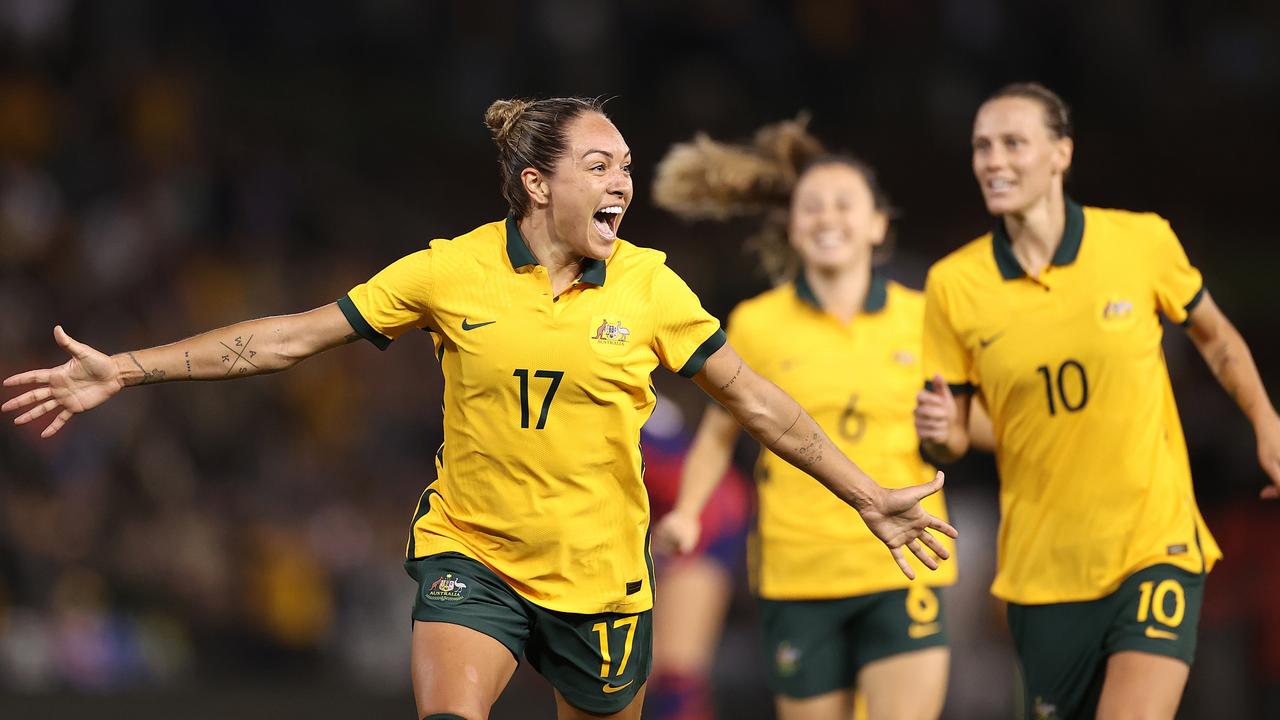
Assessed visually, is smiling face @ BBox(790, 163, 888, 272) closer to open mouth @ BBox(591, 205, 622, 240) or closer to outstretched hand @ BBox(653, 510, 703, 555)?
outstretched hand @ BBox(653, 510, 703, 555)

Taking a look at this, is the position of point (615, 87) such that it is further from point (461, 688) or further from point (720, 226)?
point (461, 688)

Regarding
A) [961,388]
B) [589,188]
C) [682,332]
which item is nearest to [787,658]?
[961,388]

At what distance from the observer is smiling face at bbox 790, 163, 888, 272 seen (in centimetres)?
600

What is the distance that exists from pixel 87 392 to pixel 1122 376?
2.82m

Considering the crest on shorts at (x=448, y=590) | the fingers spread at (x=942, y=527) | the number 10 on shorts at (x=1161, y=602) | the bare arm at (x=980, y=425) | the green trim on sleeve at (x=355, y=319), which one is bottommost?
the number 10 on shorts at (x=1161, y=602)

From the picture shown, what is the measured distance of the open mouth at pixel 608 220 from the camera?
4426 mm

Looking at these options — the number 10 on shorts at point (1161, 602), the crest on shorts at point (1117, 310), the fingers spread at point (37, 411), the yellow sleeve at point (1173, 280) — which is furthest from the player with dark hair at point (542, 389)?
the yellow sleeve at point (1173, 280)

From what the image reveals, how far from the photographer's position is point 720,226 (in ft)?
41.0

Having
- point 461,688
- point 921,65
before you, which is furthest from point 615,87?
point 461,688

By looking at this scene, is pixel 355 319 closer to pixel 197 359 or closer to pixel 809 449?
pixel 197 359

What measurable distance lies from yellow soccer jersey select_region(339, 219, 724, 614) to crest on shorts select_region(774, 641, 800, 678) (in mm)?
1469

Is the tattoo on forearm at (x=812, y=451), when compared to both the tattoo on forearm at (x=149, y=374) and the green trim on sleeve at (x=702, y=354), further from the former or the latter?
the tattoo on forearm at (x=149, y=374)

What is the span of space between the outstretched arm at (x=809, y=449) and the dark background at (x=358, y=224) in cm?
530

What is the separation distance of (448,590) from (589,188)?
1.10 m
